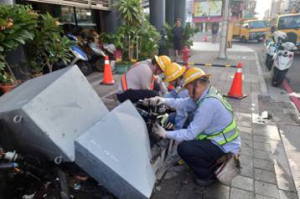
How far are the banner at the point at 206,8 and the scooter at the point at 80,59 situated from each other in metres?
25.6

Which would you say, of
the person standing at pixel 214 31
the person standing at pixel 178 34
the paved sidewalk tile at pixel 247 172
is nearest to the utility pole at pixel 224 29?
the person standing at pixel 178 34

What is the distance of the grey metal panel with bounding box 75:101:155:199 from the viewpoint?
137 cm

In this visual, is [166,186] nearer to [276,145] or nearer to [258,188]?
[258,188]

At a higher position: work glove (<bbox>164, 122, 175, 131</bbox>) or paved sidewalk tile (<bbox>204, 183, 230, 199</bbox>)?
work glove (<bbox>164, 122, 175, 131</bbox>)

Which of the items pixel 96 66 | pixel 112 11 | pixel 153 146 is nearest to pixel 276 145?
pixel 153 146

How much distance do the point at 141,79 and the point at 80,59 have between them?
12.0 ft

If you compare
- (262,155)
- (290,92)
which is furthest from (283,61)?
(262,155)

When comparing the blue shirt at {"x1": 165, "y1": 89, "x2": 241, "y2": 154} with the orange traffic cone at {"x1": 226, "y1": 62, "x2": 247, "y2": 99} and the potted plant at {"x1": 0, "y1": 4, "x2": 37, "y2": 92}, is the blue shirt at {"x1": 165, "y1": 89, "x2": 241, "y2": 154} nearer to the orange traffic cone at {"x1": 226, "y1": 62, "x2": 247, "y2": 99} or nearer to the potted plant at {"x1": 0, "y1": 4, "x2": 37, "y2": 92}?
the potted plant at {"x1": 0, "y1": 4, "x2": 37, "y2": 92}

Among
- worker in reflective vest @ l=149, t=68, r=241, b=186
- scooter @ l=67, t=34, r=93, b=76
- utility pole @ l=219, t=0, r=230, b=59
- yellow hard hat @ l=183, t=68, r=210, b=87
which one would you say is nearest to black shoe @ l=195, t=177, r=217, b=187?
worker in reflective vest @ l=149, t=68, r=241, b=186

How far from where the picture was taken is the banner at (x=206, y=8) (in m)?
28.5

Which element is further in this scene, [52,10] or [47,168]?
[52,10]

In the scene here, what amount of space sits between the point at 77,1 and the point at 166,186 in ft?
20.2

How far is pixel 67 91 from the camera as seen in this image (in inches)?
65.9

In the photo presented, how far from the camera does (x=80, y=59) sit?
620 cm
